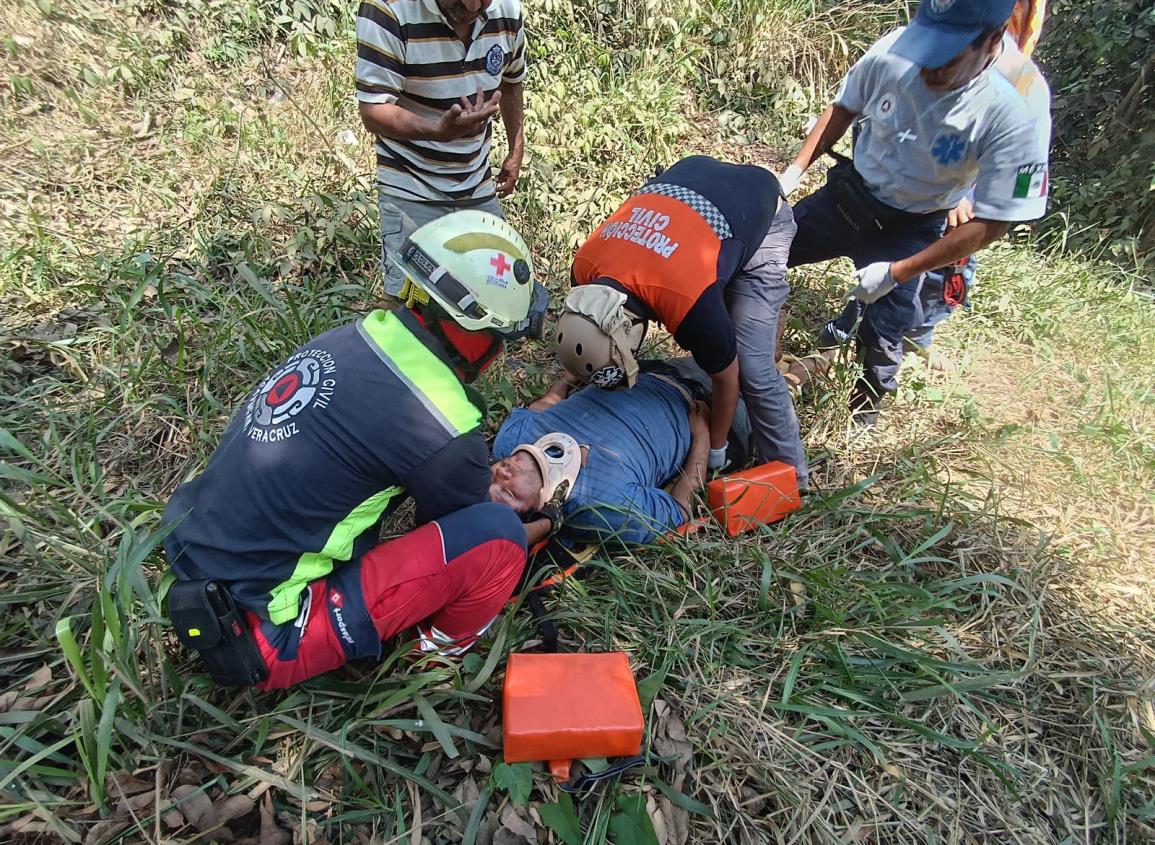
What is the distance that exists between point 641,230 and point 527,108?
2.67m

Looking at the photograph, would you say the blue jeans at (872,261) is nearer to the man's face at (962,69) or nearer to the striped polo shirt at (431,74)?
the man's face at (962,69)

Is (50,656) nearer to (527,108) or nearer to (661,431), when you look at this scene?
(661,431)

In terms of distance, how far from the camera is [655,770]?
1.87 m

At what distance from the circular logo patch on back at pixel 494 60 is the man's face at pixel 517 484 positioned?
5.15 feet

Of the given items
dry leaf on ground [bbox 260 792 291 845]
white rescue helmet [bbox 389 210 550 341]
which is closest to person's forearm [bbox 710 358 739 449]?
white rescue helmet [bbox 389 210 550 341]

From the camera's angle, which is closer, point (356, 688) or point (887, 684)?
point (356, 688)

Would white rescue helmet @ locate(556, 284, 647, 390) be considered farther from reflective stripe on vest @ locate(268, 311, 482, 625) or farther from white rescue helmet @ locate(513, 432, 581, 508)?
reflective stripe on vest @ locate(268, 311, 482, 625)

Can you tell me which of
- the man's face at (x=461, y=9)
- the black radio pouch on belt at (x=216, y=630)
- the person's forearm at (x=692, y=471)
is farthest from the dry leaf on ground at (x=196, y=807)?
the man's face at (x=461, y=9)

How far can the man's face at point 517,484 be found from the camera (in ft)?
7.79

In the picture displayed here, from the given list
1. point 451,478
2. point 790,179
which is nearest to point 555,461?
point 451,478

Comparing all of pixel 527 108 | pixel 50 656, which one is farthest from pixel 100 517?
pixel 527 108

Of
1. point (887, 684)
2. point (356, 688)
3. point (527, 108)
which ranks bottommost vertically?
point (887, 684)

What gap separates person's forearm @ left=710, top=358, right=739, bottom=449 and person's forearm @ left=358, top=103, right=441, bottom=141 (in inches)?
56.8

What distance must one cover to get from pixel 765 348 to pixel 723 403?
366mm
